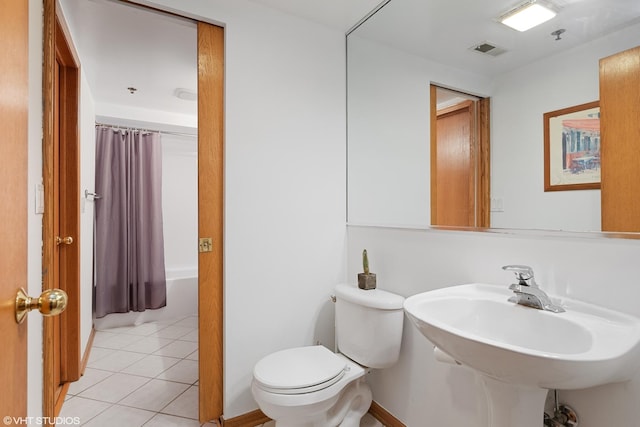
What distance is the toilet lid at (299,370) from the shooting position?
4.33ft

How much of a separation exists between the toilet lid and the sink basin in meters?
0.57

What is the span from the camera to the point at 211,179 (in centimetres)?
164

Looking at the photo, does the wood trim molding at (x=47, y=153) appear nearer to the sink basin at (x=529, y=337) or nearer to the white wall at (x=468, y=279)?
the sink basin at (x=529, y=337)

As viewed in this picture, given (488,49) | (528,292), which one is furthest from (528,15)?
(528,292)

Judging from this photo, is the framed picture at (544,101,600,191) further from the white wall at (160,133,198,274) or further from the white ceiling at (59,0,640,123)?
the white wall at (160,133,198,274)

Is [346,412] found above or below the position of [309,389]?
below

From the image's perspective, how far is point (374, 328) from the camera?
4.99 ft

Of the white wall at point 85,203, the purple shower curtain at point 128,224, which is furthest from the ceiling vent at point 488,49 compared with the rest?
the purple shower curtain at point 128,224

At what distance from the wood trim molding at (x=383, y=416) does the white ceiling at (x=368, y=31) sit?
175cm

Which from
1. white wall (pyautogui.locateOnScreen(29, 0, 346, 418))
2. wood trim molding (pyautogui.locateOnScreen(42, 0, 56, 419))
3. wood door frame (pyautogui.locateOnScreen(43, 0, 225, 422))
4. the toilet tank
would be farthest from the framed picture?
wood trim molding (pyautogui.locateOnScreen(42, 0, 56, 419))

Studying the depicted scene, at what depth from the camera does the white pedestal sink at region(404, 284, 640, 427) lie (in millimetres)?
718

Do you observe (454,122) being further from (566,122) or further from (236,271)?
(236,271)

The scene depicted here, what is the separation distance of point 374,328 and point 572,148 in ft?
3.51

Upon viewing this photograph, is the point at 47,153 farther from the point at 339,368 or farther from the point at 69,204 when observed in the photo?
the point at 339,368
